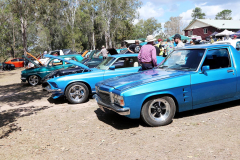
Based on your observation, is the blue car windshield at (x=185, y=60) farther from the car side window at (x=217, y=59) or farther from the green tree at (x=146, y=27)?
the green tree at (x=146, y=27)

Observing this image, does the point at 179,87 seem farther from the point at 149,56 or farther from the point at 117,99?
the point at 149,56

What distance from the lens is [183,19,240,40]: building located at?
47825 millimetres

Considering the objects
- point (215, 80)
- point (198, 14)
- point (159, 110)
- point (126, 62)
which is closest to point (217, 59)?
point (215, 80)

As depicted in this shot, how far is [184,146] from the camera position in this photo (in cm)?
378

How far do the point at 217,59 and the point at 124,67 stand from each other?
10.1ft

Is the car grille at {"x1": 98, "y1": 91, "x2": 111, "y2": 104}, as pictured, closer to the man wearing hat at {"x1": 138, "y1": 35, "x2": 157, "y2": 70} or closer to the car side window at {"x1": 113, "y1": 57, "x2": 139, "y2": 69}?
the man wearing hat at {"x1": 138, "y1": 35, "x2": 157, "y2": 70}

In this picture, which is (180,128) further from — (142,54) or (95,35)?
(95,35)

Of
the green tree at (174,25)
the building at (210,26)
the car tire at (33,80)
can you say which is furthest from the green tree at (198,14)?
the car tire at (33,80)

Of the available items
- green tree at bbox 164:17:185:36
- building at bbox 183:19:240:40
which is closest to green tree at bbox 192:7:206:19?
green tree at bbox 164:17:185:36

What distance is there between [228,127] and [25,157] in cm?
369

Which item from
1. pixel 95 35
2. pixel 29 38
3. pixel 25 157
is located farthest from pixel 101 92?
pixel 95 35

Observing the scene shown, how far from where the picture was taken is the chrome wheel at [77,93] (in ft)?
23.6

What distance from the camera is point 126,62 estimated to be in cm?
764

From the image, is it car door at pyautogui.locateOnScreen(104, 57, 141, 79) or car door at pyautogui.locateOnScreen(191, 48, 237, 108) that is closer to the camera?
car door at pyautogui.locateOnScreen(191, 48, 237, 108)
